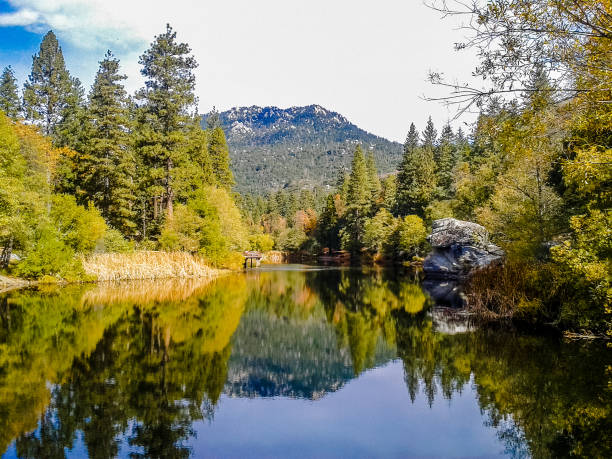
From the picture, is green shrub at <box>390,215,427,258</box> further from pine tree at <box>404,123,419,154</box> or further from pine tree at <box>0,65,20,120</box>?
pine tree at <box>0,65,20,120</box>

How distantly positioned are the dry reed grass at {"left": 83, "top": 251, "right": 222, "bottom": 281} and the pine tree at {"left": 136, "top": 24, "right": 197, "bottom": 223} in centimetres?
460

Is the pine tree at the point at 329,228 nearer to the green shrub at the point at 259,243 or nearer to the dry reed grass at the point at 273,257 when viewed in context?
the dry reed grass at the point at 273,257

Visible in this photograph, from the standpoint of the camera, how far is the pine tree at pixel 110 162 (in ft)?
107

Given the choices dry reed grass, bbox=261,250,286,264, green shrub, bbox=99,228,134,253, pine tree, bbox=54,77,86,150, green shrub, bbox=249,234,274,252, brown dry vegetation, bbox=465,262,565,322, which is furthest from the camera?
dry reed grass, bbox=261,250,286,264

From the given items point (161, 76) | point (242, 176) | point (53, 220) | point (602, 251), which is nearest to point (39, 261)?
point (53, 220)

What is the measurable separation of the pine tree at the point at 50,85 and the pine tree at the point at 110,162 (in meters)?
12.0

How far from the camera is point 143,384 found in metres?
7.75

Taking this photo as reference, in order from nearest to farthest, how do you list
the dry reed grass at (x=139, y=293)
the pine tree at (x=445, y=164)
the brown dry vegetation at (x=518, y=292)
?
the brown dry vegetation at (x=518, y=292)
the dry reed grass at (x=139, y=293)
the pine tree at (x=445, y=164)

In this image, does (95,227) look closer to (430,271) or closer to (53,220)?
(53,220)

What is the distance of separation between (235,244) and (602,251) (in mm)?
34867

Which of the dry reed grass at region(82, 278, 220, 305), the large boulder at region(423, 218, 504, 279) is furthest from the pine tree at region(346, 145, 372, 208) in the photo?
the dry reed grass at region(82, 278, 220, 305)

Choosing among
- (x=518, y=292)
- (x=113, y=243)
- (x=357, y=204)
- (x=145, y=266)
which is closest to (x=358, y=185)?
(x=357, y=204)

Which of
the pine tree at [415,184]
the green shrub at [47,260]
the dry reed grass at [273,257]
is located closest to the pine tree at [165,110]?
the green shrub at [47,260]

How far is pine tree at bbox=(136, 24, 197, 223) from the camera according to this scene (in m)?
33.0
